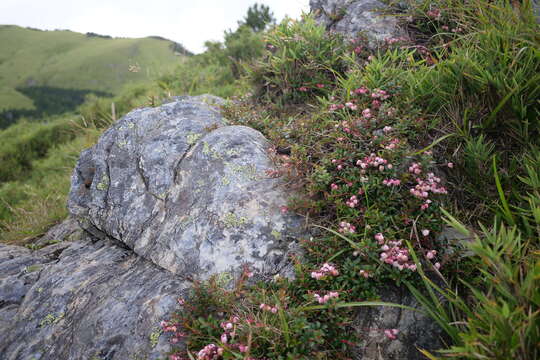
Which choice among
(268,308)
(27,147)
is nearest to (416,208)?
(268,308)

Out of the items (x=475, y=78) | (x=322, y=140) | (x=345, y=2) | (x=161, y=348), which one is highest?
(x=345, y=2)

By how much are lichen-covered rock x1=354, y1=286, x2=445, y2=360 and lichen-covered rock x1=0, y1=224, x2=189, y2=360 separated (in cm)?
133

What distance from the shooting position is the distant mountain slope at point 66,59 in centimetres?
3250

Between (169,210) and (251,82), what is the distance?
255 cm

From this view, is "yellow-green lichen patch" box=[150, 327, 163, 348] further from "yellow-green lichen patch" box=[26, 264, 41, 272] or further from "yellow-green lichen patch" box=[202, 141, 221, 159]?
"yellow-green lichen patch" box=[26, 264, 41, 272]

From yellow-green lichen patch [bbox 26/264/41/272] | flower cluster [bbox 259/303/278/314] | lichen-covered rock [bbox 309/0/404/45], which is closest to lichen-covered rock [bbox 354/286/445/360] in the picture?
flower cluster [bbox 259/303/278/314]

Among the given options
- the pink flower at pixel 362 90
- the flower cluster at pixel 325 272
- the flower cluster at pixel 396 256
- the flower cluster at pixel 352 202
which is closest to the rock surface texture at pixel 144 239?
the flower cluster at pixel 325 272

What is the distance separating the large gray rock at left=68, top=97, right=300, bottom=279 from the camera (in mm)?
2570

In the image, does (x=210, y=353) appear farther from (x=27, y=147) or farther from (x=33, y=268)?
(x=27, y=147)

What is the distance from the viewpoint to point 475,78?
8.70 ft

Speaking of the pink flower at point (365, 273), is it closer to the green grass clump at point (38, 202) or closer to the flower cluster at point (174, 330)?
the flower cluster at point (174, 330)

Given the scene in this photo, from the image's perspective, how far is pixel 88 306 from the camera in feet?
8.54

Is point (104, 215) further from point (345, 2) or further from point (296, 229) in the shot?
point (345, 2)

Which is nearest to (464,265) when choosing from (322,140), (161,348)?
(322,140)
